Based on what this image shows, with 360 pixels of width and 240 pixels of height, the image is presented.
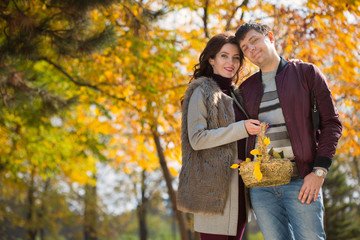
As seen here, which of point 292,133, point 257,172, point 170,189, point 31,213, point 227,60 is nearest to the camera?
point 257,172

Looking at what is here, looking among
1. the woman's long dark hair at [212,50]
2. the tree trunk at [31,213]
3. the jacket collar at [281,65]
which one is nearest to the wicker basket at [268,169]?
the jacket collar at [281,65]

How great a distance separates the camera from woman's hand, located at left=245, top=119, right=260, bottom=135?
254 centimetres

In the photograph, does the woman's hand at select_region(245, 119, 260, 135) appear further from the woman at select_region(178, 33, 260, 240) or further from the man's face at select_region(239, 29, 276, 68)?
the man's face at select_region(239, 29, 276, 68)

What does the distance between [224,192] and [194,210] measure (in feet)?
0.81

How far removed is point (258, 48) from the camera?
276 centimetres

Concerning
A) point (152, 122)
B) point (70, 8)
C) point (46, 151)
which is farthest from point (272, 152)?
point (46, 151)

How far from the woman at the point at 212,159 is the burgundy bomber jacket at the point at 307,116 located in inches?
9.8

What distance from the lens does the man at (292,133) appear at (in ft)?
7.78

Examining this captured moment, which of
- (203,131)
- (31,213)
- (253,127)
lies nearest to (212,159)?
(203,131)

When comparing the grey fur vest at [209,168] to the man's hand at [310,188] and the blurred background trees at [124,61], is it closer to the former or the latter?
the man's hand at [310,188]

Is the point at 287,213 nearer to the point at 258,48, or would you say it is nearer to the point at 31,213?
the point at 258,48

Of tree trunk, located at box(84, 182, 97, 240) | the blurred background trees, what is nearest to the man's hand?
the blurred background trees

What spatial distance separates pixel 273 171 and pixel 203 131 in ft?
1.90

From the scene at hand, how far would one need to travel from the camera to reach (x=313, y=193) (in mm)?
2357
